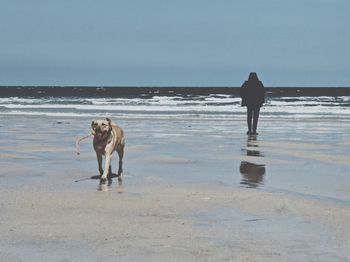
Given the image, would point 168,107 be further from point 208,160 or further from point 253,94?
point 208,160

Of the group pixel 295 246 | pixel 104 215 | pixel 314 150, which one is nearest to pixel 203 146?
pixel 314 150

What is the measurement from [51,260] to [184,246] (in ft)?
3.36

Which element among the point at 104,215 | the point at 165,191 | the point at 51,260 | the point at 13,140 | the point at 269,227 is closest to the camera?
the point at 51,260

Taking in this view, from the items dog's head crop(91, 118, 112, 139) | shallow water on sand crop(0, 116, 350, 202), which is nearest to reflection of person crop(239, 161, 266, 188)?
shallow water on sand crop(0, 116, 350, 202)

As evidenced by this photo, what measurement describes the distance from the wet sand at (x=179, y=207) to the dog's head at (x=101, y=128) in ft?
1.94

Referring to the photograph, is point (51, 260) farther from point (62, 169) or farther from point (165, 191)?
point (62, 169)

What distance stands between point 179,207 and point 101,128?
2.27 meters

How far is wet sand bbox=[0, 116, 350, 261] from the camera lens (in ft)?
17.1

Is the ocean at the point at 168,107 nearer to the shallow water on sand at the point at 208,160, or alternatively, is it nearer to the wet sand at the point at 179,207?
the shallow water on sand at the point at 208,160

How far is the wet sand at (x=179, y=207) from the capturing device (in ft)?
17.1

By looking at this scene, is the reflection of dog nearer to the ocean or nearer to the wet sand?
the wet sand

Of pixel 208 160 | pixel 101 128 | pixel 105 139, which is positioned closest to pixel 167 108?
pixel 208 160

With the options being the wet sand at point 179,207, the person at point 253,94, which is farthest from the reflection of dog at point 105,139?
the person at point 253,94

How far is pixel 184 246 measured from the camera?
5312 mm
